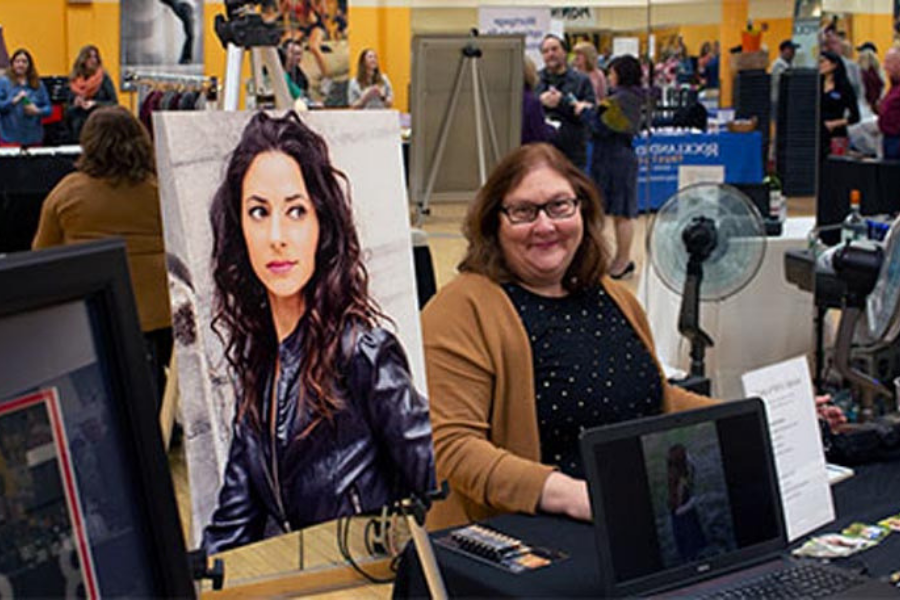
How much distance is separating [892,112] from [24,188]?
6.77 m

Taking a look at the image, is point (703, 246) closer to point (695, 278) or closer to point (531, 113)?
point (695, 278)

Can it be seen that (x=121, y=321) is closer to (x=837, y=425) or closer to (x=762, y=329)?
(x=837, y=425)

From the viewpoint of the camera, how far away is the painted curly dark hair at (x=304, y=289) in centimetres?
218

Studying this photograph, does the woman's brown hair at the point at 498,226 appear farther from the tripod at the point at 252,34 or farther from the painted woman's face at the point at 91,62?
the painted woman's face at the point at 91,62

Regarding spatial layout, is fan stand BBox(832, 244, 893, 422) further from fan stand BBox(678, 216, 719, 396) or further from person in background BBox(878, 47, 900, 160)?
person in background BBox(878, 47, 900, 160)

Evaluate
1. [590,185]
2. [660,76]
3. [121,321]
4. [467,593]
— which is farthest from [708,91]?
[121,321]

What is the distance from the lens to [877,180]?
1063cm

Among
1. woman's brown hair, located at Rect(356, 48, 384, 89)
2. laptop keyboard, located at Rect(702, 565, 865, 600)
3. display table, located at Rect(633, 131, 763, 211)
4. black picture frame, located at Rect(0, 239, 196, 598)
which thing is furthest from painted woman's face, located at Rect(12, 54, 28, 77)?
black picture frame, located at Rect(0, 239, 196, 598)

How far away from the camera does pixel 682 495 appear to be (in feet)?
6.83

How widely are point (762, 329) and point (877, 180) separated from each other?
543 centimetres

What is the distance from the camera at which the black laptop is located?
1996 mm

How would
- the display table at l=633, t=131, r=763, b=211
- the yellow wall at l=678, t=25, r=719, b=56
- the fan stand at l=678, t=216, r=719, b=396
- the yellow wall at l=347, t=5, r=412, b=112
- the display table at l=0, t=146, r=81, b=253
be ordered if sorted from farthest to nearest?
the yellow wall at l=347, t=5, r=412, b=112, the display table at l=0, t=146, r=81, b=253, the yellow wall at l=678, t=25, r=719, b=56, the display table at l=633, t=131, r=763, b=211, the fan stand at l=678, t=216, r=719, b=396

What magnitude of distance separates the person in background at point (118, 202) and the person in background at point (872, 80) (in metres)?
8.28

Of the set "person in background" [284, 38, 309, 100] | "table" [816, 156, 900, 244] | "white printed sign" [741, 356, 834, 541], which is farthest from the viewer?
"table" [816, 156, 900, 244]
